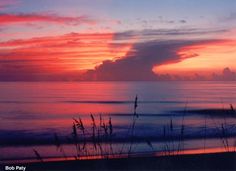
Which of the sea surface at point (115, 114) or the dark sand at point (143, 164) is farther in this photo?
the sea surface at point (115, 114)

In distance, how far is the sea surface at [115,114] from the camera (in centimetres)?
758

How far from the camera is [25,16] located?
23.3ft

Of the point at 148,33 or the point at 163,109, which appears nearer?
the point at 148,33

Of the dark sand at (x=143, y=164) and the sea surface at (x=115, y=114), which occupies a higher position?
the sea surface at (x=115, y=114)

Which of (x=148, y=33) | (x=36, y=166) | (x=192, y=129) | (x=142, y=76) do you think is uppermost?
(x=148, y=33)

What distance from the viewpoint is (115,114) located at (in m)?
7.87

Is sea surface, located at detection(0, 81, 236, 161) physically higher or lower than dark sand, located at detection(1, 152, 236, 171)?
higher

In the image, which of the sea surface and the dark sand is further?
the sea surface

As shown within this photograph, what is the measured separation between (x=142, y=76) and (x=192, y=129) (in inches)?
67.2

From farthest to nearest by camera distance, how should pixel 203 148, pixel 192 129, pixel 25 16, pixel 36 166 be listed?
→ pixel 192 129
pixel 203 148
pixel 25 16
pixel 36 166

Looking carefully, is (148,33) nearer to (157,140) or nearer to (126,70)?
(126,70)

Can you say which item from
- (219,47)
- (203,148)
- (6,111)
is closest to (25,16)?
(6,111)

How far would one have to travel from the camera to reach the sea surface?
24.9ft

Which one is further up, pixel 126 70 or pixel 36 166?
pixel 126 70
